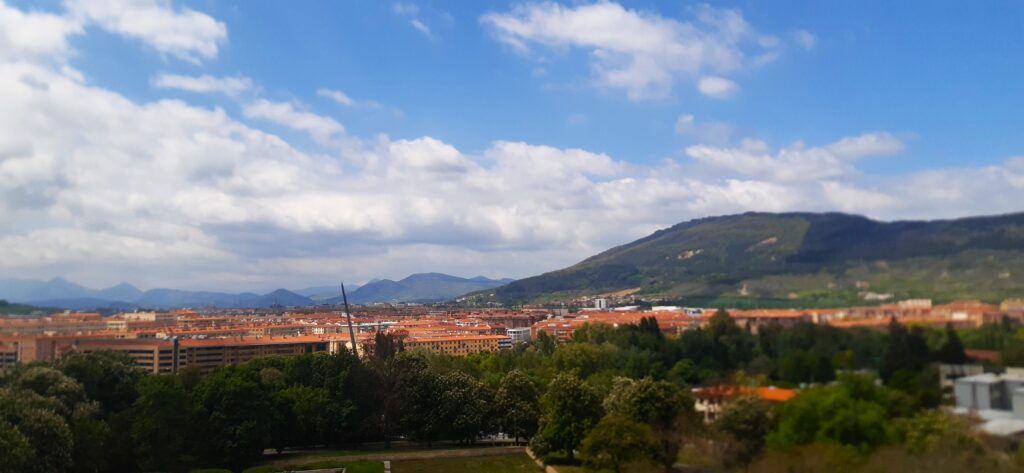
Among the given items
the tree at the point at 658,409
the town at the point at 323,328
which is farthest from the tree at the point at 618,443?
the town at the point at 323,328

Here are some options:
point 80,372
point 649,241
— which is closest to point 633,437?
point 80,372

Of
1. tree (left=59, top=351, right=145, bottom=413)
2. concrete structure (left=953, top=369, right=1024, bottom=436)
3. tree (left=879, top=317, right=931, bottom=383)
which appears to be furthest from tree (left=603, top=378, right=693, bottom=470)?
tree (left=59, top=351, right=145, bottom=413)

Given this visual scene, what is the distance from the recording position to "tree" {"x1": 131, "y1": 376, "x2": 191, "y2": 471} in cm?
2542

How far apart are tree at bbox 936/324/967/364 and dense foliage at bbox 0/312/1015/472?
1.4 inches

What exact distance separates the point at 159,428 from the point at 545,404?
14153 millimetres

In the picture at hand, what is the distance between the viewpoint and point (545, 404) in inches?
1160

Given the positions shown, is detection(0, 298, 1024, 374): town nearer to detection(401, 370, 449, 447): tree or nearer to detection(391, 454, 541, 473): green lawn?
detection(401, 370, 449, 447): tree

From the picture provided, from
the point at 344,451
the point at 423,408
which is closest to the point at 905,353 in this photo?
the point at 423,408

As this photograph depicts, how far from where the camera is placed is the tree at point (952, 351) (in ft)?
51.3

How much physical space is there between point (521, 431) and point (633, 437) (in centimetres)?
1041

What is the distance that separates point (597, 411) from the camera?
26344 millimetres

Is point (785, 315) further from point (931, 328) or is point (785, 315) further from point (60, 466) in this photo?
point (60, 466)

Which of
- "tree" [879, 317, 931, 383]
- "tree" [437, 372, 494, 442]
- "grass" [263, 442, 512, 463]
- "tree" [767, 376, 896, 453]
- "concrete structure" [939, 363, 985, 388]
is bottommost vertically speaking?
"grass" [263, 442, 512, 463]

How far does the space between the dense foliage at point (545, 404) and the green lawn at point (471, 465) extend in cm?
121
